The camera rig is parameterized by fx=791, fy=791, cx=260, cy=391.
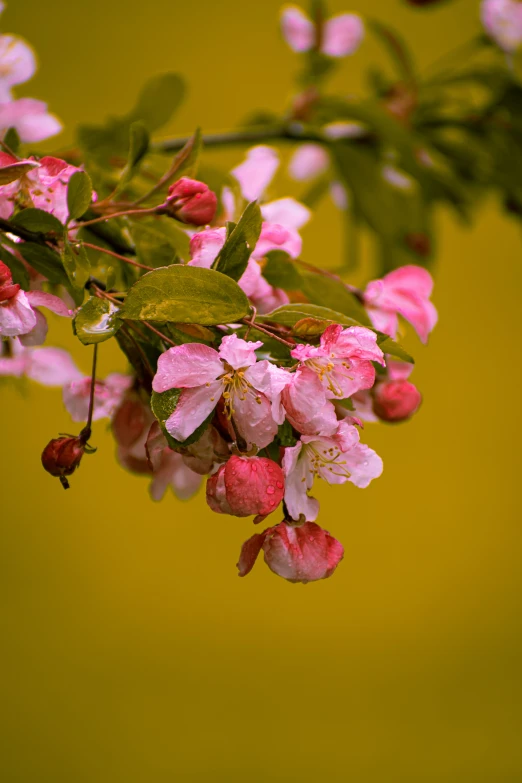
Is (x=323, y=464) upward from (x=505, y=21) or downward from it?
downward

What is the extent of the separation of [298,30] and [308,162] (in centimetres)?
21

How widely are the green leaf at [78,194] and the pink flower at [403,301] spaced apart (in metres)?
0.17

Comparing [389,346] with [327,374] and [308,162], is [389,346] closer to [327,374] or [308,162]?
[327,374]

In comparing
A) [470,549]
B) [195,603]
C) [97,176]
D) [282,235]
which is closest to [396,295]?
[282,235]

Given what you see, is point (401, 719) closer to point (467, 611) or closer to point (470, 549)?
point (467, 611)

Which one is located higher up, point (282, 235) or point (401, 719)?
point (282, 235)

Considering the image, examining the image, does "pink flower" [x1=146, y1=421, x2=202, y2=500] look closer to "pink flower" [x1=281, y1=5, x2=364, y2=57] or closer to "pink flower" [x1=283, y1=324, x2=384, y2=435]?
"pink flower" [x1=283, y1=324, x2=384, y2=435]

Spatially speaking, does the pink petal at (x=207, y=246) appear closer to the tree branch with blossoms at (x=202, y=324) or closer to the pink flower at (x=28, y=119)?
the tree branch with blossoms at (x=202, y=324)

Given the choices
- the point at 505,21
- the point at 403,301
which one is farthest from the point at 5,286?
the point at 505,21

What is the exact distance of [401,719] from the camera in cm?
173

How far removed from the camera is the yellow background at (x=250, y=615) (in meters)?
1.66

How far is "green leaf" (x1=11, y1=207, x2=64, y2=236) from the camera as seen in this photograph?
360 mm

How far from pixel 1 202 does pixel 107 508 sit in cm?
143

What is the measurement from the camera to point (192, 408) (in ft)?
1.10
